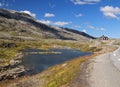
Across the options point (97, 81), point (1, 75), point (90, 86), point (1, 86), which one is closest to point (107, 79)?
point (97, 81)

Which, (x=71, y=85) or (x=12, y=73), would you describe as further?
(x=12, y=73)

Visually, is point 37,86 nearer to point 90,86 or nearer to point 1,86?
point 1,86

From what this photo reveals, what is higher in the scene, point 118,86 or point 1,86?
point 118,86

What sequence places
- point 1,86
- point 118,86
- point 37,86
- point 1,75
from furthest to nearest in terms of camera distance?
1. point 1,75
2. point 1,86
3. point 37,86
4. point 118,86

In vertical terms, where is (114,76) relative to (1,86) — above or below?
above

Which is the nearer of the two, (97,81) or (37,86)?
(97,81)

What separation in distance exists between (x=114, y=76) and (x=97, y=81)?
9.84 ft

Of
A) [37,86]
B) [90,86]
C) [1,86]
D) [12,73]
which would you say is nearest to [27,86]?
[37,86]

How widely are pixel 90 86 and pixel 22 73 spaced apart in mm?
32747


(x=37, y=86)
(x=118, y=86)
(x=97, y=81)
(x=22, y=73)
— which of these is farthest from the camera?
(x=22, y=73)

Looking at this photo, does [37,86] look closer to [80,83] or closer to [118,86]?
[80,83]

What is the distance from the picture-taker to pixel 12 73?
53594 mm

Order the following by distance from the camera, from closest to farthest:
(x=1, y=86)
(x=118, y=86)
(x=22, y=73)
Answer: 1. (x=118, y=86)
2. (x=1, y=86)
3. (x=22, y=73)

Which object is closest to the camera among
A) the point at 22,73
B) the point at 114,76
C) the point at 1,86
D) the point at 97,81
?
the point at 97,81
